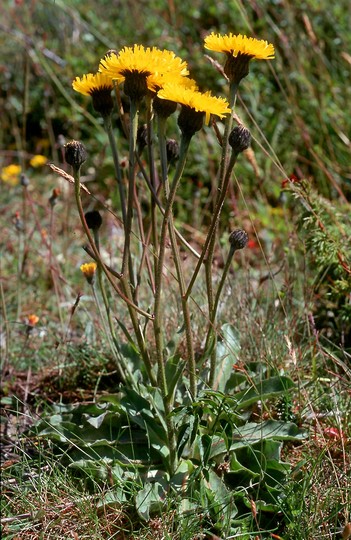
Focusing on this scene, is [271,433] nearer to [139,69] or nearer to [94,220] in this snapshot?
→ [94,220]

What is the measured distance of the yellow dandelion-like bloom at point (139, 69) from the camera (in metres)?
1.60

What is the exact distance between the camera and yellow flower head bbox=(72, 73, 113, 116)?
1.74 m

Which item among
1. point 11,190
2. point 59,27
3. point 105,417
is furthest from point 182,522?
point 59,27

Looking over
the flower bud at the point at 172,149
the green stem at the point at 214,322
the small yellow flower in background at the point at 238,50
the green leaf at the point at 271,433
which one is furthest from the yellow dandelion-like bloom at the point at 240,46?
the green leaf at the point at 271,433

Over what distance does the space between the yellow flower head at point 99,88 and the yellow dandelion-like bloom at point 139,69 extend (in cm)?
7

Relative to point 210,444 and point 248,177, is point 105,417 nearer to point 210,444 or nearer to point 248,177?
point 210,444

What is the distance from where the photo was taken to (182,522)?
175 cm

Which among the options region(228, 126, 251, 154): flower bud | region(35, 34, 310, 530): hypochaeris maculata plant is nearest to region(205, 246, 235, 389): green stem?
region(35, 34, 310, 530): hypochaeris maculata plant

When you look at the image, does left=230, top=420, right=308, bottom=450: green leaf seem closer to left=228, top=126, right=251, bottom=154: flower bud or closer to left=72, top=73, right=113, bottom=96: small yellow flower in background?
left=228, top=126, right=251, bottom=154: flower bud

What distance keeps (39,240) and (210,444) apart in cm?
236

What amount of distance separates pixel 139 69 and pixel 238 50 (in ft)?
0.77

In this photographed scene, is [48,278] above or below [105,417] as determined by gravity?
below

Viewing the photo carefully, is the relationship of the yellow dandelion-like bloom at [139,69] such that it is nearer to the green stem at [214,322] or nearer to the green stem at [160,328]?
the green stem at [160,328]

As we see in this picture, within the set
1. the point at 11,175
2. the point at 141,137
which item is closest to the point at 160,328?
the point at 141,137
